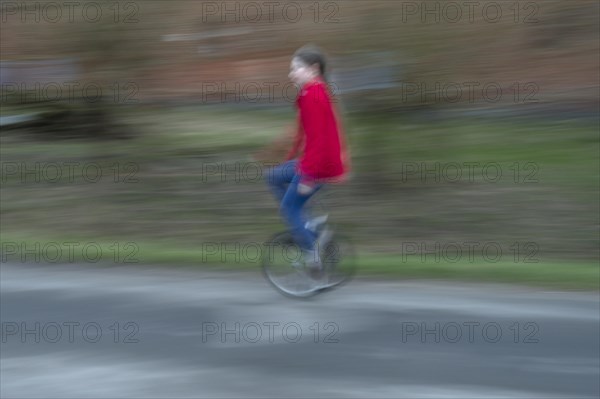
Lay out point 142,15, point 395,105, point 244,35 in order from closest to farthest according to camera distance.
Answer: point 395,105, point 142,15, point 244,35

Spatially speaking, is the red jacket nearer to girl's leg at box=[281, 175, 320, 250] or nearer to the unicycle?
girl's leg at box=[281, 175, 320, 250]

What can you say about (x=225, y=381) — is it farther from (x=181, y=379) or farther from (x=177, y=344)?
(x=177, y=344)

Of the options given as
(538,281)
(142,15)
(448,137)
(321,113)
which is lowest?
(538,281)

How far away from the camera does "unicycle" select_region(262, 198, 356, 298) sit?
803 centimetres

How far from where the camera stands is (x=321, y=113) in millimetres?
7402

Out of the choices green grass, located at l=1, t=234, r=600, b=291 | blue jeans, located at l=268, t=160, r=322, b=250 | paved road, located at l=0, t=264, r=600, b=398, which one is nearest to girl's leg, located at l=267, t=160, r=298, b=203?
blue jeans, located at l=268, t=160, r=322, b=250

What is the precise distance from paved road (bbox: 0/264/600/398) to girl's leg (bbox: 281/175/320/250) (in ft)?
1.82

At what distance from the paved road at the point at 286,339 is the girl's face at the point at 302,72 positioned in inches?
75.5

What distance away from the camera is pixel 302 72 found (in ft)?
24.5

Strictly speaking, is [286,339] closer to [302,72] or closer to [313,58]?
[302,72]

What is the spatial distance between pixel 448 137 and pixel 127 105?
4.90 metres

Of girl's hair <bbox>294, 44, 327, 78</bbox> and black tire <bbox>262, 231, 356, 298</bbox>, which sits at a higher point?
girl's hair <bbox>294, 44, 327, 78</bbox>

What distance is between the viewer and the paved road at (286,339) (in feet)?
19.4

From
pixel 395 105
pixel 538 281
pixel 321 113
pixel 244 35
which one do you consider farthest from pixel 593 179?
pixel 244 35
